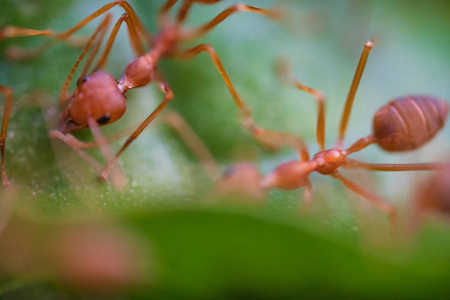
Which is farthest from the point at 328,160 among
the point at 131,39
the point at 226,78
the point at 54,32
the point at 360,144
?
the point at 54,32

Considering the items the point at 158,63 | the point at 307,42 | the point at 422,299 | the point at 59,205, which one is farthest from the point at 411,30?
the point at 59,205

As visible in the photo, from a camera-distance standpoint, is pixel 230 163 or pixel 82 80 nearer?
pixel 82 80

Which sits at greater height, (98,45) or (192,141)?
(98,45)

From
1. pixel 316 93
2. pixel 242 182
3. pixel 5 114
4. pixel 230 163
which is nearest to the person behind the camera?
pixel 5 114

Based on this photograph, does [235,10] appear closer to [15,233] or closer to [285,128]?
[285,128]

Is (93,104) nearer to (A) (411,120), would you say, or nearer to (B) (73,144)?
(B) (73,144)

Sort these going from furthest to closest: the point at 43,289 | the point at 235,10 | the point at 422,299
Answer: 1. the point at 235,10
2. the point at 43,289
3. the point at 422,299

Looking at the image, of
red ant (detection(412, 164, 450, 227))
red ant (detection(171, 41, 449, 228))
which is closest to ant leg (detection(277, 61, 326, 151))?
red ant (detection(171, 41, 449, 228))
